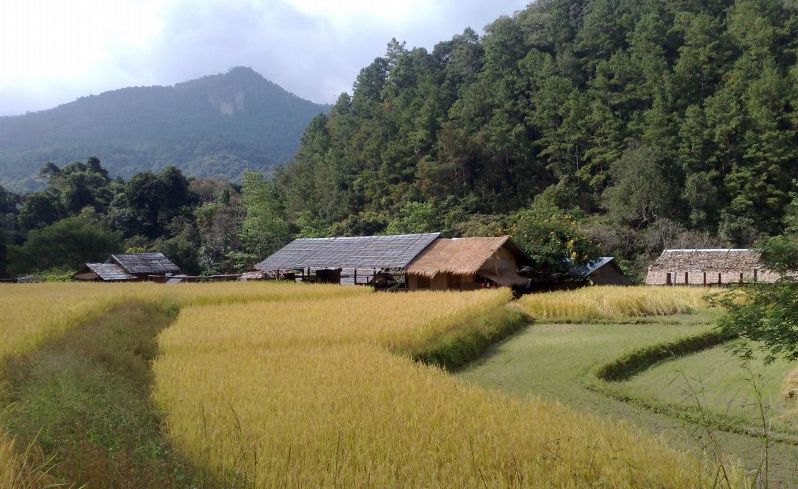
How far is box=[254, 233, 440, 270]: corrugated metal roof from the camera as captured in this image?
25.4m

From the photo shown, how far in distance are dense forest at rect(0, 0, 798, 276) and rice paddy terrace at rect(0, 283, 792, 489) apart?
1796 centimetres

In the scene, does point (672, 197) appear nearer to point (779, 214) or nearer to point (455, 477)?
point (779, 214)

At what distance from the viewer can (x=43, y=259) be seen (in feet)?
120

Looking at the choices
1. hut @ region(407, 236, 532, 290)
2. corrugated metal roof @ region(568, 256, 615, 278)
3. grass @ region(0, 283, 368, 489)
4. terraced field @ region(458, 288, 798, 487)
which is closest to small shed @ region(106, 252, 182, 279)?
hut @ region(407, 236, 532, 290)

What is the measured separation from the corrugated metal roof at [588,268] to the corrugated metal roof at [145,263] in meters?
22.0

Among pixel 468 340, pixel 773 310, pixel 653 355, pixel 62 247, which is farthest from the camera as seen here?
pixel 62 247

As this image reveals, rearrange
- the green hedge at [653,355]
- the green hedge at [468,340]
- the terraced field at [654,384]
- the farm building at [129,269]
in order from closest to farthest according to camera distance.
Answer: the terraced field at [654,384] → the green hedge at [653,355] → the green hedge at [468,340] → the farm building at [129,269]

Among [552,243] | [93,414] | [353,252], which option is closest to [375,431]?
[93,414]

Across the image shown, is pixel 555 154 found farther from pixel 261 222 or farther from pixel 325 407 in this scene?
pixel 325 407

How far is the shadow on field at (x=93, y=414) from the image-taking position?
12.9 ft

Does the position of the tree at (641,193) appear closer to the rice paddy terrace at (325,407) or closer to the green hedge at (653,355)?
the green hedge at (653,355)

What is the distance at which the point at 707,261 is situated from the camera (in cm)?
2873

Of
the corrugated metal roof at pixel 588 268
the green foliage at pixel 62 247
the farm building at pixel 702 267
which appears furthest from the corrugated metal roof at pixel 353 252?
the green foliage at pixel 62 247

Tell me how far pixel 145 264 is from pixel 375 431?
105 ft
